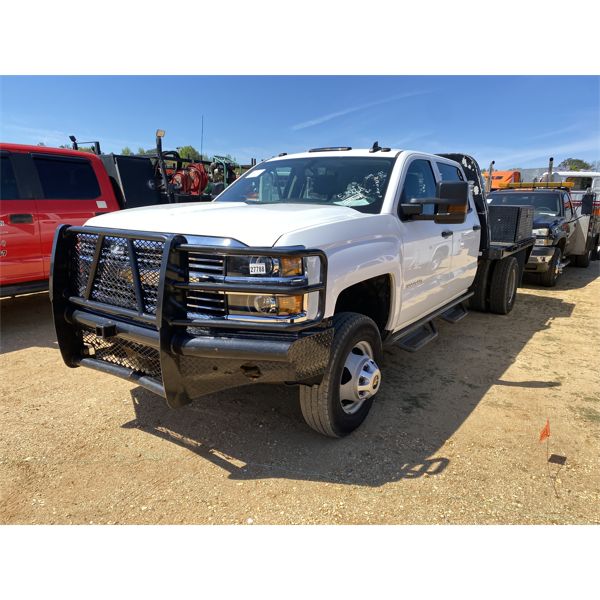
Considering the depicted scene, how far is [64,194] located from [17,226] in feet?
2.66

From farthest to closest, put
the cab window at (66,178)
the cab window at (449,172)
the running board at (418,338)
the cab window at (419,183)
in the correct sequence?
the cab window at (66,178), the cab window at (449,172), the running board at (418,338), the cab window at (419,183)

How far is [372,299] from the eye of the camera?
3539mm

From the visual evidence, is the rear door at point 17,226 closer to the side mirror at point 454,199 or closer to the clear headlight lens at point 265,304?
the clear headlight lens at point 265,304

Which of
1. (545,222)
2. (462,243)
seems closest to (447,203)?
(462,243)

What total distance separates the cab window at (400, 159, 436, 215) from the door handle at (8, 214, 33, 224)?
4491 millimetres

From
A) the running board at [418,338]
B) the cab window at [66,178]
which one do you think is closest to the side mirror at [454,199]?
the running board at [418,338]

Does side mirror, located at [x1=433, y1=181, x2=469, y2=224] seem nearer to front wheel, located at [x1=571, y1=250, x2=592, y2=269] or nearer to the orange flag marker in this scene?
the orange flag marker

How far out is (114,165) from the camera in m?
7.28

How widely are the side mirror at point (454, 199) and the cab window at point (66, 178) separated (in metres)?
4.85

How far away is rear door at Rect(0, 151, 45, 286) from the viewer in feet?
17.4

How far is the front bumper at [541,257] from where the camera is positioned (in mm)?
8398

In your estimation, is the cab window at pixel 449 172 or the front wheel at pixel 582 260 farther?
the front wheel at pixel 582 260

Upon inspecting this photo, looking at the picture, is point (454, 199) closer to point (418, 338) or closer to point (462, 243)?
point (418, 338)

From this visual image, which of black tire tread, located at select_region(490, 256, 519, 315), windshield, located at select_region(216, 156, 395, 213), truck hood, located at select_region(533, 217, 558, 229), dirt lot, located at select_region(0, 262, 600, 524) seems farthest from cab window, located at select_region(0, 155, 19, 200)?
truck hood, located at select_region(533, 217, 558, 229)
